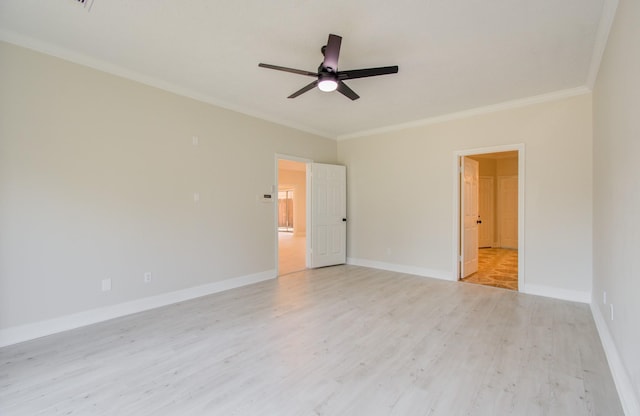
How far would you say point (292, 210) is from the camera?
13344 millimetres

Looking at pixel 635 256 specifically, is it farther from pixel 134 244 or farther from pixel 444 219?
pixel 134 244

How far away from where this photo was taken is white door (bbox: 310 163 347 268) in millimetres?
5637

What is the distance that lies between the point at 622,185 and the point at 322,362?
2.52 metres

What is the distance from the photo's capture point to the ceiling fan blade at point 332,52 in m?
2.26

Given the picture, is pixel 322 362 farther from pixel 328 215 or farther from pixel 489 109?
pixel 489 109

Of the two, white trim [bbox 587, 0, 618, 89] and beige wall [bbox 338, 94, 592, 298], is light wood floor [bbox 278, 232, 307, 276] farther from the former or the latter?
white trim [bbox 587, 0, 618, 89]

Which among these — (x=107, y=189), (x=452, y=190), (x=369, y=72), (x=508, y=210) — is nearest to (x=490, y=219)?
(x=508, y=210)

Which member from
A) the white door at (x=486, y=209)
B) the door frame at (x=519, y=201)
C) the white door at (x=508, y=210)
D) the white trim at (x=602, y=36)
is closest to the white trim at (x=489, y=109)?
the white trim at (x=602, y=36)

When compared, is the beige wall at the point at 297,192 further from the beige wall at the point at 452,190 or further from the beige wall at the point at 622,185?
the beige wall at the point at 622,185

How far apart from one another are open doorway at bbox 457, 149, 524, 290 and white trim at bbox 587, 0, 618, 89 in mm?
1582

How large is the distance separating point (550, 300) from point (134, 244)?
17.6 ft

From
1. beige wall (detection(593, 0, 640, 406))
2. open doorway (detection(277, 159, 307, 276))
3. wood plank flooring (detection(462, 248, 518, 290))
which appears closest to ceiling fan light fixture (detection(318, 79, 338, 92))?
beige wall (detection(593, 0, 640, 406))

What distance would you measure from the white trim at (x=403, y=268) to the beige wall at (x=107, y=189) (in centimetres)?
242

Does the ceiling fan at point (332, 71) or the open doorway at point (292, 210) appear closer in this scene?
the ceiling fan at point (332, 71)
